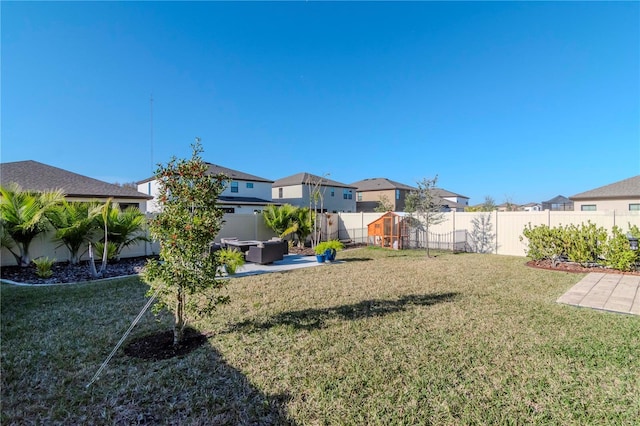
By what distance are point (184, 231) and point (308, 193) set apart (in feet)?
85.4

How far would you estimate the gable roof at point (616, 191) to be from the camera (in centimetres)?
1889

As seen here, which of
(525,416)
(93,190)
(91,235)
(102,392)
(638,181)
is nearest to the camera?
(525,416)

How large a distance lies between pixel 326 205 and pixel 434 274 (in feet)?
74.5

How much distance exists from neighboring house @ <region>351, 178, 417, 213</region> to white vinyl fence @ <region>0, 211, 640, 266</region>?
18.1m

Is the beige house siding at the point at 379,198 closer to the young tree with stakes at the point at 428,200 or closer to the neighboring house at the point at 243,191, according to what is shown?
the neighboring house at the point at 243,191

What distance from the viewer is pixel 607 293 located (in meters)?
6.19

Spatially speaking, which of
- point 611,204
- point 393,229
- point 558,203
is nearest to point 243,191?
point 393,229

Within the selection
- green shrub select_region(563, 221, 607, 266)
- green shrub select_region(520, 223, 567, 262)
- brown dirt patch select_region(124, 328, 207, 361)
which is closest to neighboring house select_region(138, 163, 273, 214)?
green shrub select_region(520, 223, 567, 262)

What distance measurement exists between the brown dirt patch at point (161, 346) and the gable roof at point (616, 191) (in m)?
26.1

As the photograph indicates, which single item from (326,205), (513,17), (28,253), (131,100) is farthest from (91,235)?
(326,205)

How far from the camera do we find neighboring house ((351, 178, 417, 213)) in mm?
36312

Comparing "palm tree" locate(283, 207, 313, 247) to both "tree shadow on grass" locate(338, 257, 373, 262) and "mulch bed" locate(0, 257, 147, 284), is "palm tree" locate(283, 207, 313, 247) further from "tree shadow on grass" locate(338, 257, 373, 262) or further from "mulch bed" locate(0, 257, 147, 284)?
→ "mulch bed" locate(0, 257, 147, 284)

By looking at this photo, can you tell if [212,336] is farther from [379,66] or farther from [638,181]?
[638,181]

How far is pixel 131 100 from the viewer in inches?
428
